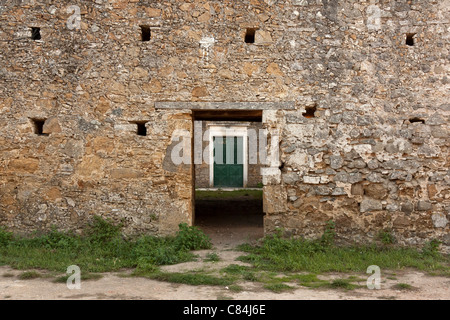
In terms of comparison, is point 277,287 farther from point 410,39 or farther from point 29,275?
point 410,39

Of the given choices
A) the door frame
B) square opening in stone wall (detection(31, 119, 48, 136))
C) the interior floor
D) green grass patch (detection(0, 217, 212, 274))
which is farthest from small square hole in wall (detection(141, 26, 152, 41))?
the door frame

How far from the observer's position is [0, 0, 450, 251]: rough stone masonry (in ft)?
17.9

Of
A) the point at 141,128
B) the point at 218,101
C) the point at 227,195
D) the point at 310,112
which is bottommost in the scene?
the point at 227,195

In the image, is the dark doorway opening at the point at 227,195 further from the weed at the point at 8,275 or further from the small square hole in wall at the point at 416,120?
the weed at the point at 8,275

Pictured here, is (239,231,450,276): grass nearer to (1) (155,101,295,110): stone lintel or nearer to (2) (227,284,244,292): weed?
(2) (227,284,244,292): weed

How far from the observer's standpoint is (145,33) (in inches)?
225

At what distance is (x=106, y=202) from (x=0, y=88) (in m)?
2.46

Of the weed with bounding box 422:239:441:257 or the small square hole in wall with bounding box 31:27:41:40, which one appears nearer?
the weed with bounding box 422:239:441:257

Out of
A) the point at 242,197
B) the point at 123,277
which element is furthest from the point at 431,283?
the point at 242,197

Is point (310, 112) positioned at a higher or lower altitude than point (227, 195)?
higher

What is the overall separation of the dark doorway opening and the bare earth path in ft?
6.03

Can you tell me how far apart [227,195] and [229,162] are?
3919mm

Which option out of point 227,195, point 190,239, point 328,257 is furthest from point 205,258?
point 227,195

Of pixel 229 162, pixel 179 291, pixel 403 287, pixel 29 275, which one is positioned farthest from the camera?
pixel 229 162
